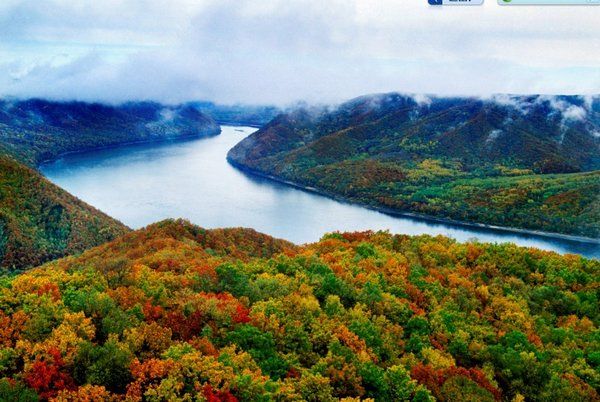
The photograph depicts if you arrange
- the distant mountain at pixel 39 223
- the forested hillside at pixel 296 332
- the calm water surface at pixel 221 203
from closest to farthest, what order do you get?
the forested hillside at pixel 296 332 < the distant mountain at pixel 39 223 < the calm water surface at pixel 221 203

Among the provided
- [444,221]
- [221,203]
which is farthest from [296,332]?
[444,221]

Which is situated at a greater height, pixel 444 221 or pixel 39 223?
pixel 39 223

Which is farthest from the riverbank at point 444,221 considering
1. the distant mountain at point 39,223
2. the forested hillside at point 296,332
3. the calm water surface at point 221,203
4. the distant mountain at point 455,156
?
the forested hillside at point 296,332

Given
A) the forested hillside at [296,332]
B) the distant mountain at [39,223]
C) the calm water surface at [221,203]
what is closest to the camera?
the forested hillside at [296,332]

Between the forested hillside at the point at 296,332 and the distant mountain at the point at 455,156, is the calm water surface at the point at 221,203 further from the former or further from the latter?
the forested hillside at the point at 296,332

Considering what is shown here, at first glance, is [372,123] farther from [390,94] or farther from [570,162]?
[570,162]

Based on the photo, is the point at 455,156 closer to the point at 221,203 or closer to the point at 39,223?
the point at 221,203

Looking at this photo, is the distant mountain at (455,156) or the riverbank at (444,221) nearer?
the riverbank at (444,221)

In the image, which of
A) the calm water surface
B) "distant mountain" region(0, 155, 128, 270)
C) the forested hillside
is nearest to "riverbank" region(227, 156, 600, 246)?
the calm water surface
